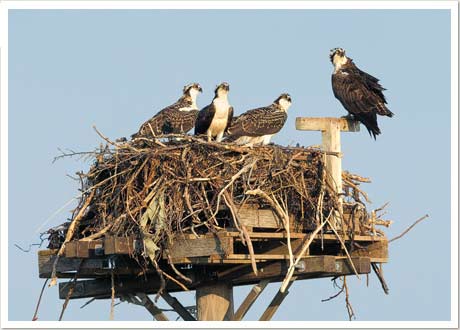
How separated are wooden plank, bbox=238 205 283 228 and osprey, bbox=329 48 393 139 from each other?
7.64 feet

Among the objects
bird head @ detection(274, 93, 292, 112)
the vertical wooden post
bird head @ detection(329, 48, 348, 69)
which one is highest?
bird head @ detection(329, 48, 348, 69)

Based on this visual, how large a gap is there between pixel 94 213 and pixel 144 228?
1188mm

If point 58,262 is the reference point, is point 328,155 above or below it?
above

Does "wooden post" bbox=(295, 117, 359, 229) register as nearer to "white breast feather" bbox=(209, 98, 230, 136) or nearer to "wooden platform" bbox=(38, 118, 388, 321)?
"wooden platform" bbox=(38, 118, 388, 321)

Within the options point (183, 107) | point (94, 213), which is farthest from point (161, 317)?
point (183, 107)

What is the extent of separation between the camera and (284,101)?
44.1 ft

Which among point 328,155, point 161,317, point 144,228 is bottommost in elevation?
point 161,317

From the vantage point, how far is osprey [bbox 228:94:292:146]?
1261 centimetres

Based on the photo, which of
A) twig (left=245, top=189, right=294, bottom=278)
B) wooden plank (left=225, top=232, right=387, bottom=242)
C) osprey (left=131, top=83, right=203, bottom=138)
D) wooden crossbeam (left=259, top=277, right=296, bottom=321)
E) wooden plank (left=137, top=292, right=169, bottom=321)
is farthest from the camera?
osprey (left=131, top=83, right=203, bottom=138)

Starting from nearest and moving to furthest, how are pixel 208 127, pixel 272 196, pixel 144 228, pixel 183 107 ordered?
1. pixel 144 228
2. pixel 272 196
3. pixel 208 127
4. pixel 183 107

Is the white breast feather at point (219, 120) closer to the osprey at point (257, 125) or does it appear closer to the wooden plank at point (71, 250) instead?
the osprey at point (257, 125)

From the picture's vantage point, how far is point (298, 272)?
993cm

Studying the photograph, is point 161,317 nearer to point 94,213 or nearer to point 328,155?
point 94,213

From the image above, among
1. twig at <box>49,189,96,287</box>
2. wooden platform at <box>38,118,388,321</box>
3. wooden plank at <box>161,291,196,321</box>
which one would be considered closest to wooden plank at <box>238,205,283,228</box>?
wooden platform at <box>38,118,388,321</box>
